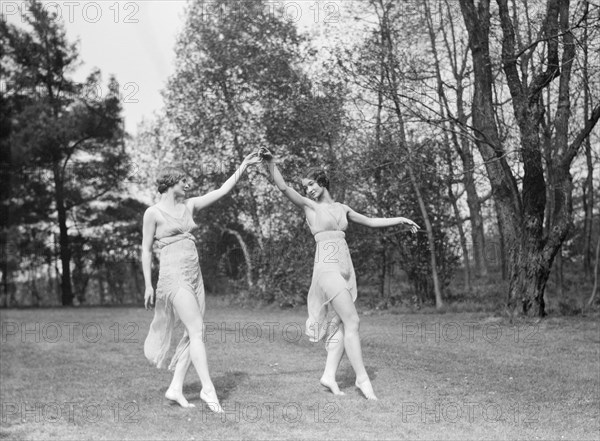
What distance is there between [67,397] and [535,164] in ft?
37.3

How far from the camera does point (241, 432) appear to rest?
7.12 meters

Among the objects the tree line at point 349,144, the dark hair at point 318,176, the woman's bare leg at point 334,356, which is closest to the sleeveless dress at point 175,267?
the dark hair at point 318,176

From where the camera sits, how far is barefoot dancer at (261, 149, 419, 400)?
8.65m

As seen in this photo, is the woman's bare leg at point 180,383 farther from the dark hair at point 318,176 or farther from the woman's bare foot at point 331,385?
the dark hair at point 318,176

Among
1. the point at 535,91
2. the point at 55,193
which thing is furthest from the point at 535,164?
the point at 55,193

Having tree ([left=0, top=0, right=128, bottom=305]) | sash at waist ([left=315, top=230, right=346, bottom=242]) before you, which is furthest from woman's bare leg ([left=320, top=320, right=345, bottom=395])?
tree ([left=0, top=0, right=128, bottom=305])

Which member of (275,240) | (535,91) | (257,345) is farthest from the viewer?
(275,240)

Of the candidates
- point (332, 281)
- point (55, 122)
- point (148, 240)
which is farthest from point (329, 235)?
point (55, 122)

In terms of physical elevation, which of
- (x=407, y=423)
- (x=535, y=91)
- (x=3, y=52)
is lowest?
(x=407, y=423)

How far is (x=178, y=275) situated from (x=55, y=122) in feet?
93.3

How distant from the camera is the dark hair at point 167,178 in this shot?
27.6ft

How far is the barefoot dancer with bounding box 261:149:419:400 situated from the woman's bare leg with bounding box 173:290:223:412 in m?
1.41

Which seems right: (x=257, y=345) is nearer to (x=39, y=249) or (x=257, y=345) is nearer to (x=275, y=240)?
(x=275, y=240)

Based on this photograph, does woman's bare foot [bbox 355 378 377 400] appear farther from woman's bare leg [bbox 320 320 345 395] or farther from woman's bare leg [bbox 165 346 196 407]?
woman's bare leg [bbox 165 346 196 407]
